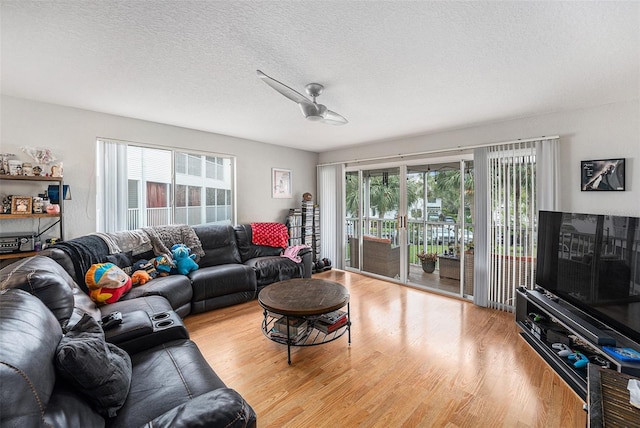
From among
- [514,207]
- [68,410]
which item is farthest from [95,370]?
[514,207]

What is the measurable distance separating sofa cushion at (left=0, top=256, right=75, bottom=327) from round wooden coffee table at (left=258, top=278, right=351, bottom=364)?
1.30 metres

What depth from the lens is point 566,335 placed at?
2348mm

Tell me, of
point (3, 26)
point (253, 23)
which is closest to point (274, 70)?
point (253, 23)

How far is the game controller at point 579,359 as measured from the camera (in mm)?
2014

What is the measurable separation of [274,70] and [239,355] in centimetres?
244

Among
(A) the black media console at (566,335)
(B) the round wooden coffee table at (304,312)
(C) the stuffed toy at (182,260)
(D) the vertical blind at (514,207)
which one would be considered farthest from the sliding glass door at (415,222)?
(C) the stuffed toy at (182,260)

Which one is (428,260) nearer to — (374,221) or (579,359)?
(374,221)

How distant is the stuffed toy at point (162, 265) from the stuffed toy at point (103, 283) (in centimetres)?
65

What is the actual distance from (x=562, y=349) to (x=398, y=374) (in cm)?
141

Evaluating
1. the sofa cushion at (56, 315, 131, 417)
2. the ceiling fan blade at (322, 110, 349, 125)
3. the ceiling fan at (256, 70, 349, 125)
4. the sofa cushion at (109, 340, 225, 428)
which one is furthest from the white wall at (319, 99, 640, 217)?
the sofa cushion at (56, 315, 131, 417)

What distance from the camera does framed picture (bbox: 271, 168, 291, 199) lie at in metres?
5.05

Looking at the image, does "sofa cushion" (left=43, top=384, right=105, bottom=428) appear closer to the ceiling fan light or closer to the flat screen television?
the ceiling fan light

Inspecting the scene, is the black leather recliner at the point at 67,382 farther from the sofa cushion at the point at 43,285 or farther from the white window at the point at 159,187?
the white window at the point at 159,187

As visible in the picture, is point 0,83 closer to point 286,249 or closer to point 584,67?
point 286,249
